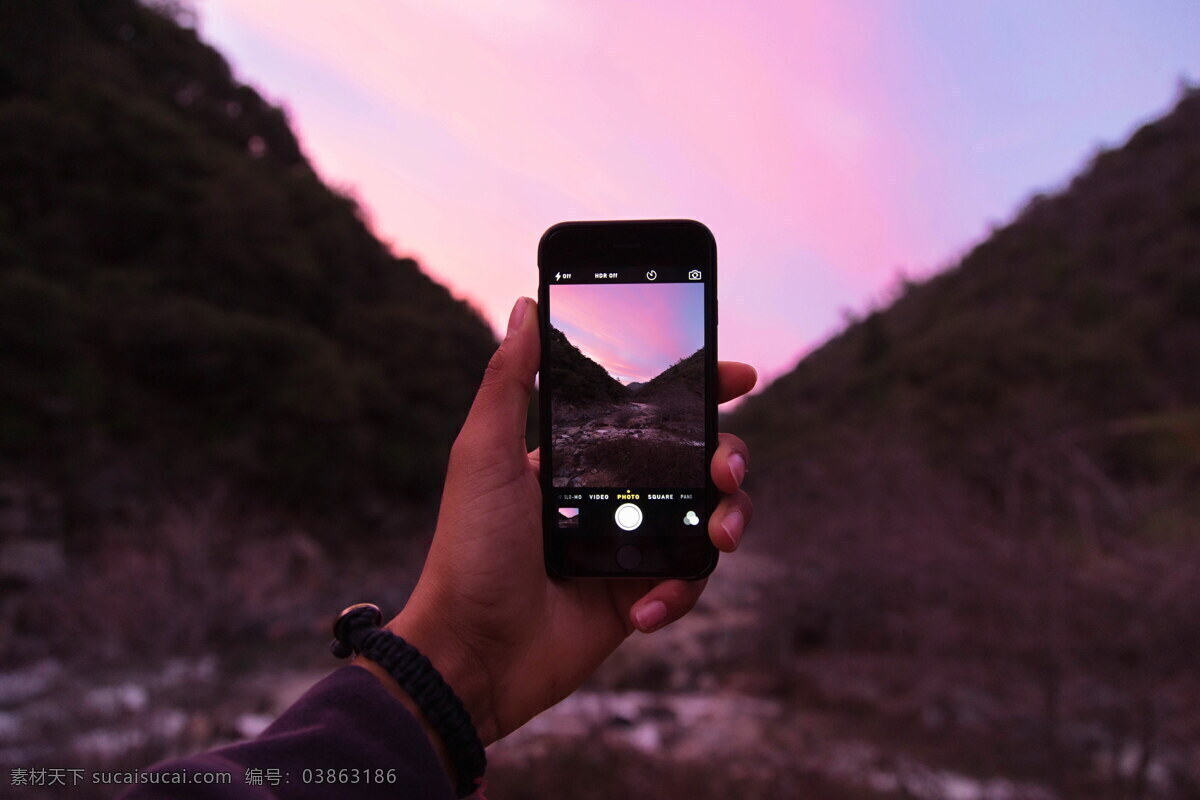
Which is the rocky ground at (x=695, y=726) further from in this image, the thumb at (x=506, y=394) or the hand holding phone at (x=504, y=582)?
the thumb at (x=506, y=394)

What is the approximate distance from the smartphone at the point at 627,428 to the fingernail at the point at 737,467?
63 mm

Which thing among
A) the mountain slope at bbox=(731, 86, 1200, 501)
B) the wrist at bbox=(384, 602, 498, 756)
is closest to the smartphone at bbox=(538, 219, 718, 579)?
the wrist at bbox=(384, 602, 498, 756)

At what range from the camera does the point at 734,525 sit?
1.38 meters

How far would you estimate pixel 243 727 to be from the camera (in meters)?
5.72

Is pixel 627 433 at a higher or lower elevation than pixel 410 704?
higher

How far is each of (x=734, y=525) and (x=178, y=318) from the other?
11582 millimetres

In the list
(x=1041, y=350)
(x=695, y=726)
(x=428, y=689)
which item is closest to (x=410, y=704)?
(x=428, y=689)

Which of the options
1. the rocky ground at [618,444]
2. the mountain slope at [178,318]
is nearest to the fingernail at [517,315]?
the rocky ground at [618,444]

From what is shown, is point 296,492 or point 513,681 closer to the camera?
point 513,681

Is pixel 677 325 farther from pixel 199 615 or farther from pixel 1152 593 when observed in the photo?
pixel 199 615

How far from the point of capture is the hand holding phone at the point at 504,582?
4.44 feet

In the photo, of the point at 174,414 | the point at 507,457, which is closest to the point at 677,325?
the point at 507,457

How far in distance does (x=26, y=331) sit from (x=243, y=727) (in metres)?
6.56

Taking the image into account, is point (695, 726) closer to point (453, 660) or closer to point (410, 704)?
point (453, 660)
